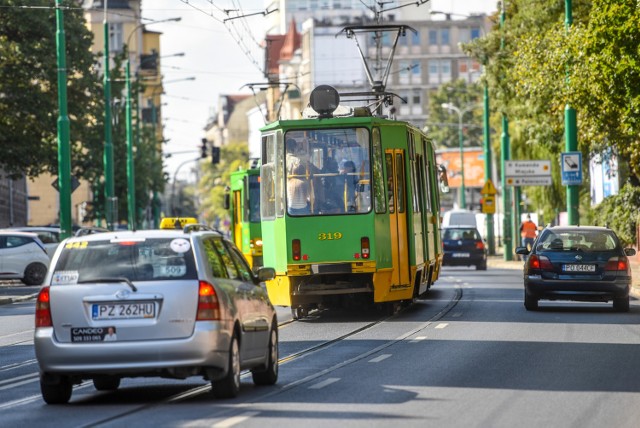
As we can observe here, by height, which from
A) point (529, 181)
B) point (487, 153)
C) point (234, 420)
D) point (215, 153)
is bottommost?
point (234, 420)

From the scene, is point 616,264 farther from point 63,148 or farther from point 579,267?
point 63,148

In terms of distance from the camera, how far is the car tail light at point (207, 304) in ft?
43.9

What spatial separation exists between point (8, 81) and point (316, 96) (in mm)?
29860

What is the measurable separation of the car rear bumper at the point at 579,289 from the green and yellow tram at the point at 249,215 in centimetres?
1374

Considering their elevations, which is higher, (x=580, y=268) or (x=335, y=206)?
(x=335, y=206)

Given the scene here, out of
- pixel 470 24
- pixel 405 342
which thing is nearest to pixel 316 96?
pixel 405 342

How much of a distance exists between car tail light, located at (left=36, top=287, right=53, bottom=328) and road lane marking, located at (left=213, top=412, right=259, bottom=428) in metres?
2.00

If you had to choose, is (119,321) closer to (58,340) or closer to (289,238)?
(58,340)

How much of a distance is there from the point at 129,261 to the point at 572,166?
28.4 m

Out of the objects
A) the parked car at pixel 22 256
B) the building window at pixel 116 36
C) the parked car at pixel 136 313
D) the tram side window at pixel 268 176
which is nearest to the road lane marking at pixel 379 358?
the parked car at pixel 136 313

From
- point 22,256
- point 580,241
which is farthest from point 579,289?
point 22,256

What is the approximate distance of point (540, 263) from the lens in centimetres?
2802

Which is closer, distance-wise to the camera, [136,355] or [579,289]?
[136,355]

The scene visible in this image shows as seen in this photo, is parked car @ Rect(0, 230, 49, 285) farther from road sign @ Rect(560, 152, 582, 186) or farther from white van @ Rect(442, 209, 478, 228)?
white van @ Rect(442, 209, 478, 228)
